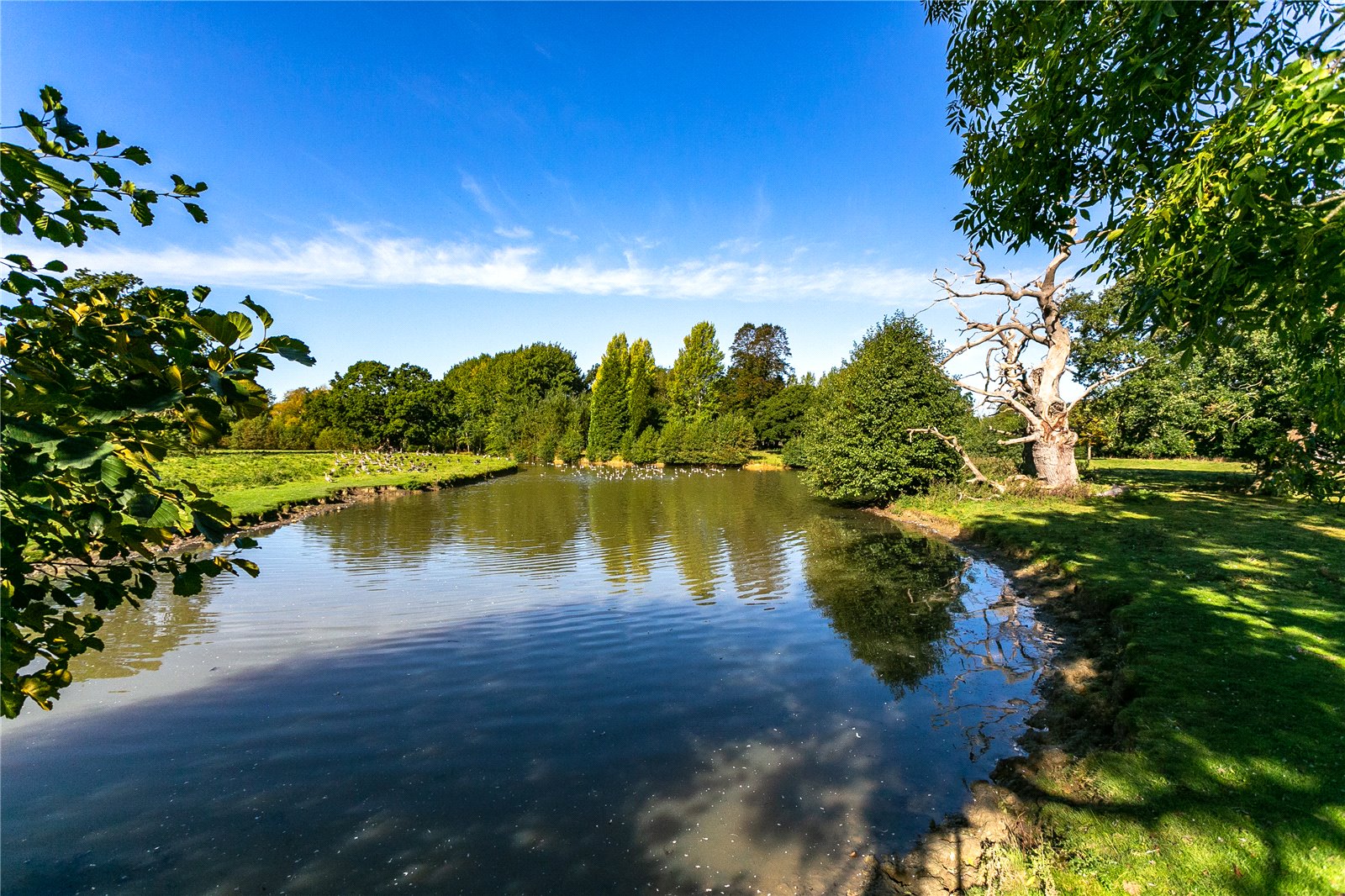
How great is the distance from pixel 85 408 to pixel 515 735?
6.79 metres

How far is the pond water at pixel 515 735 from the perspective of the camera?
5.51 metres

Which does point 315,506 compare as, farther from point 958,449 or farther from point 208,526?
point 208,526

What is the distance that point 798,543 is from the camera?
20.6m

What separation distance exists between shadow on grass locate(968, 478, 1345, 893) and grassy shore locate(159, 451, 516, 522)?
22.7m

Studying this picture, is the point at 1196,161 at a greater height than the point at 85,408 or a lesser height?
greater

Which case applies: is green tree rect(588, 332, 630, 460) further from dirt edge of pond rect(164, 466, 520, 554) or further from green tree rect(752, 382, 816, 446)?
dirt edge of pond rect(164, 466, 520, 554)

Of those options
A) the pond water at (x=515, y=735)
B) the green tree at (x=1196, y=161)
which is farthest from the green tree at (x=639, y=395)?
the green tree at (x=1196, y=161)

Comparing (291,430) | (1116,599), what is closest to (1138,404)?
(1116,599)

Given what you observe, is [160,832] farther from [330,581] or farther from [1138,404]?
[1138,404]

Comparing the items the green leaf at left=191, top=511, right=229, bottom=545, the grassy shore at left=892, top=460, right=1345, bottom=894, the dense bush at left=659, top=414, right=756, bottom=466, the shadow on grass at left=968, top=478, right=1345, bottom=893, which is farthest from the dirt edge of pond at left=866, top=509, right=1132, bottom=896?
the dense bush at left=659, top=414, right=756, bottom=466

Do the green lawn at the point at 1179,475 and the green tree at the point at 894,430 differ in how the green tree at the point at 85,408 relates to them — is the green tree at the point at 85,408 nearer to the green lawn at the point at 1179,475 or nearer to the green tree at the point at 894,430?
the green tree at the point at 894,430

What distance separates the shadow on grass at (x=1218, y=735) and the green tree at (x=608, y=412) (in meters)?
55.2

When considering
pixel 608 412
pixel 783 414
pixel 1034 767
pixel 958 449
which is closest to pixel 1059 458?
pixel 958 449

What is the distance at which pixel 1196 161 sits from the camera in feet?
12.3
